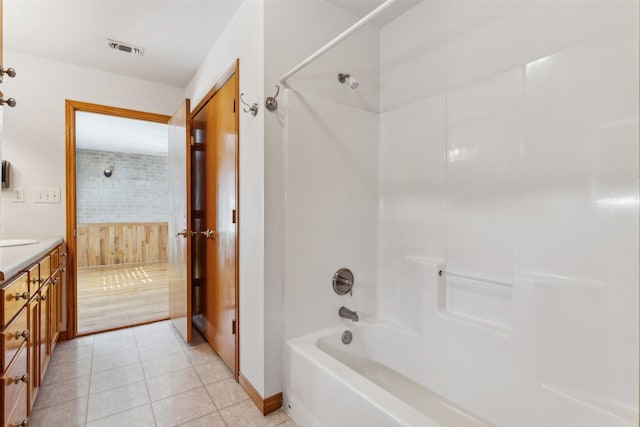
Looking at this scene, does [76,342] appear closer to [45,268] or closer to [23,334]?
[45,268]

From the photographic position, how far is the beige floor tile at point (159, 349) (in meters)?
2.31

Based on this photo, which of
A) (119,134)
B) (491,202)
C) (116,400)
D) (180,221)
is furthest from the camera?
(119,134)

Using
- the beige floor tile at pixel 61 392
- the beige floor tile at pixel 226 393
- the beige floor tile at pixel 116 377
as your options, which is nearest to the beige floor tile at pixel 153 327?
the beige floor tile at pixel 116 377

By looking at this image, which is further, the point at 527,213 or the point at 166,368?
the point at 166,368

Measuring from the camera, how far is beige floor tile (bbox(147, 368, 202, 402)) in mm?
1826

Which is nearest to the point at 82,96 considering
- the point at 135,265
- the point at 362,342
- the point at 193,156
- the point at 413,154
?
A: the point at 193,156

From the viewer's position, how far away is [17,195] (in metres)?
2.42

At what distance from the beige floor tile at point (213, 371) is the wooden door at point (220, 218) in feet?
0.19

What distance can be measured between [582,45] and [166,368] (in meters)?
2.91

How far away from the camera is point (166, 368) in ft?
6.96

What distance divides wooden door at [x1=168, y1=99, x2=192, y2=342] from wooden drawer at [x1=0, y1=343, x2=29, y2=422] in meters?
1.14

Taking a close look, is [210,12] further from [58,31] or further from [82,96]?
[82,96]

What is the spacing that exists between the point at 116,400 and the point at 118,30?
244 centimetres

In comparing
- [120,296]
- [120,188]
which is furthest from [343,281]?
[120,188]
